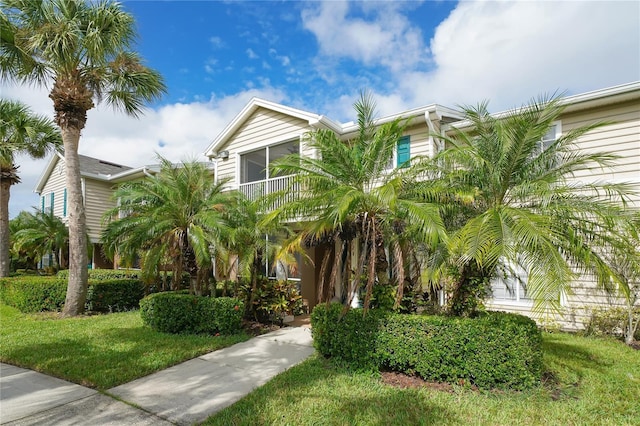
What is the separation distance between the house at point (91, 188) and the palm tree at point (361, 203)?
14.1m

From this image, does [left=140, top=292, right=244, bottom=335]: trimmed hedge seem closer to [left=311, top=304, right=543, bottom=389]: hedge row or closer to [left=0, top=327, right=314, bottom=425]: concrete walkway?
[left=0, top=327, right=314, bottom=425]: concrete walkway

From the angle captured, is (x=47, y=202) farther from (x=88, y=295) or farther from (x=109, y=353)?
(x=109, y=353)

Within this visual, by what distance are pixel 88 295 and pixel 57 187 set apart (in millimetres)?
14304

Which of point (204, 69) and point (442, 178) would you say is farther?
point (204, 69)

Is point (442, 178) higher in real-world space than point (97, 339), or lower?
higher

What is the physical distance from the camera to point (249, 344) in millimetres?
7805

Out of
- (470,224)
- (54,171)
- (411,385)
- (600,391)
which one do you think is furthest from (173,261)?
(54,171)

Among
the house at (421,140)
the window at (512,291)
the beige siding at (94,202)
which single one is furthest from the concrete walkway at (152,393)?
the beige siding at (94,202)

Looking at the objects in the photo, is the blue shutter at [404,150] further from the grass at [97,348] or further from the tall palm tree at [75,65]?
the tall palm tree at [75,65]

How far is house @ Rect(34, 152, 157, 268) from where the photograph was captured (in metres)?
19.9

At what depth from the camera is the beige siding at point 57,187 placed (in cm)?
2145

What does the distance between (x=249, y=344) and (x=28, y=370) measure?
3985 millimetres

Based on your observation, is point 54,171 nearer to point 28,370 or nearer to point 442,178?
point 28,370

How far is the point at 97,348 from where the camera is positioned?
729 centimetres
